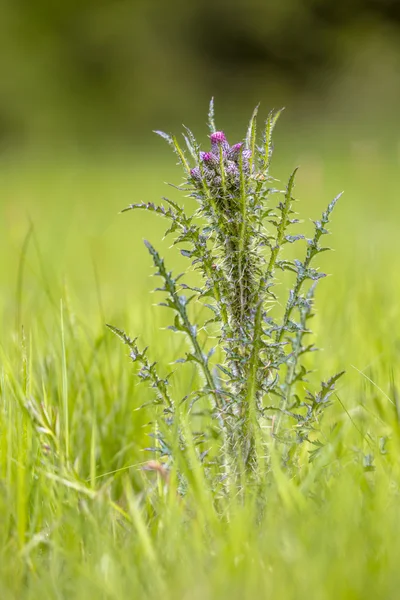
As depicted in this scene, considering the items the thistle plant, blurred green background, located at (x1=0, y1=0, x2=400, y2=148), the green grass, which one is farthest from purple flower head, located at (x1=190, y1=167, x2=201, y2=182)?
blurred green background, located at (x1=0, y1=0, x2=400, y2=148)

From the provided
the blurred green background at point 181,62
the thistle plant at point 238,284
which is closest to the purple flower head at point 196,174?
the thistle plant at point 238,284

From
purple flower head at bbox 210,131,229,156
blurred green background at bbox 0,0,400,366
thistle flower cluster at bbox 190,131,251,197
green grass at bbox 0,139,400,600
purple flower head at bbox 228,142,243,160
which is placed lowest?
green grass at bbox 0,139,400,600

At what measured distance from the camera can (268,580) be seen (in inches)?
30.2

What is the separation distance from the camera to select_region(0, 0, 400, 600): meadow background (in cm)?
80

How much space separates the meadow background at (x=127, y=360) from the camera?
80 centimetres

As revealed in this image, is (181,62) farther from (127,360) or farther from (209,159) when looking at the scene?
(209,159)

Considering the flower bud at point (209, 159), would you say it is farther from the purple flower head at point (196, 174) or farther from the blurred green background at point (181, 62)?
the blurred green background at point (181, 62)

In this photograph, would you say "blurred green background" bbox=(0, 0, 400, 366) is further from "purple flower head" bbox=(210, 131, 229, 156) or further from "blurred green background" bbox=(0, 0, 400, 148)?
"purple flower head" bbox=(210, 131, 229, 156)

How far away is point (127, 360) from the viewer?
5.38 ft

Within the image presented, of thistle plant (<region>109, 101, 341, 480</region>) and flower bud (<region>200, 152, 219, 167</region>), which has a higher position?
flower bud (<region>200, 152, 219, 167</region>)

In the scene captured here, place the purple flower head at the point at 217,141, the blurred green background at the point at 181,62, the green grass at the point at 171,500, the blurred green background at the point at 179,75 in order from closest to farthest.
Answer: the green grass at the point at 171,500 < the purple flower head at the point at 217,141 < the blurred green background at the point at 179,75 < the blurred green background at the point at 181,62

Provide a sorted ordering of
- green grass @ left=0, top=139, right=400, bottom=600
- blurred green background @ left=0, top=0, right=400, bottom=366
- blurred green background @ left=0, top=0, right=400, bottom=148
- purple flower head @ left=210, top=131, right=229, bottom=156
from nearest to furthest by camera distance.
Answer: green grass @ left=0, top=139, right=400, bottom=600 → purple flower head @ left=210, top=131, right=229, bottom=156 → blurred green background @ left=0, top=0, right=400, bottom=366 → blurred green background @ left=0, top=0, right=400, bottom=148

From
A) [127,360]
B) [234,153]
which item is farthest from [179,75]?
[234,153]

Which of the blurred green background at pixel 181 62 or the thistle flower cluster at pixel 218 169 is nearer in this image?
the thistle flower cluster at pixel 218 169
